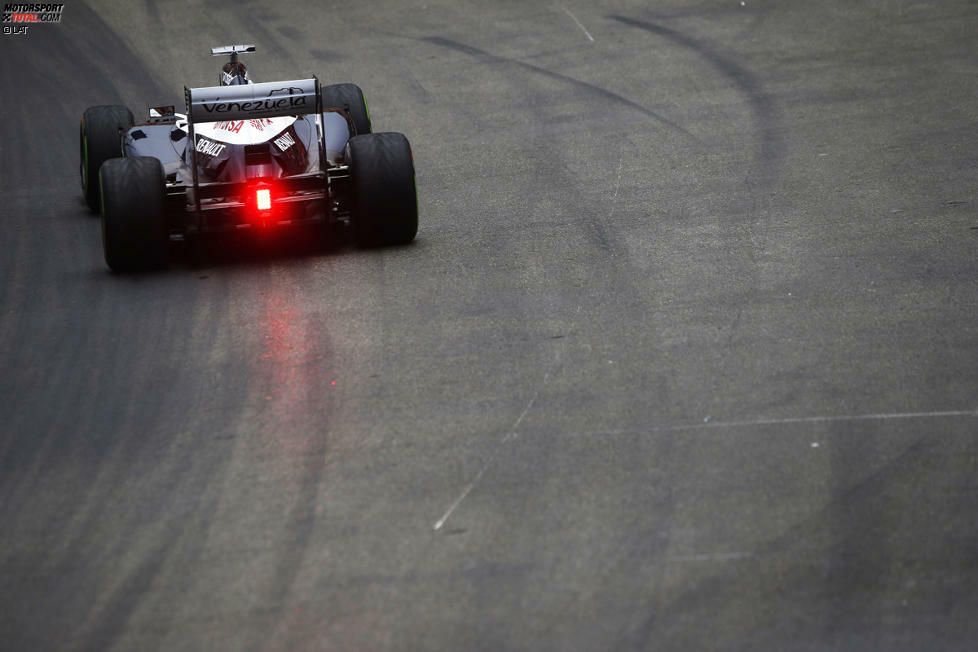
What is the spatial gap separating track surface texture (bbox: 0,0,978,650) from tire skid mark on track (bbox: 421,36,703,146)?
14 cm

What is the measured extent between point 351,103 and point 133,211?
365cm

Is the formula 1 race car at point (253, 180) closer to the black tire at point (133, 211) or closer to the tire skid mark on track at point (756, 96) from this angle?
the black tire at point (133, 211)

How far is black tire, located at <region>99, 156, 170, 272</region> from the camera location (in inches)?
418

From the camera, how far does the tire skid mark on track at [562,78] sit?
50.8 feet

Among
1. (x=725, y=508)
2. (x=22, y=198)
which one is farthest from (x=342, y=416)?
(x=22, y=198)

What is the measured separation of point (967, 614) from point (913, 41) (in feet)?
48.7

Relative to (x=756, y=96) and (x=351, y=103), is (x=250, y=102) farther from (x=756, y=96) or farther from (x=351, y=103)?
(x=756, y=96)

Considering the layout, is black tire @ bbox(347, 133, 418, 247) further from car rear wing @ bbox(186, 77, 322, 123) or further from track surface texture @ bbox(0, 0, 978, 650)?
car rear wing @ bbox(186, 77, 322, 123)

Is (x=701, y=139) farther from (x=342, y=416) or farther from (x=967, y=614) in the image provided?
(x=967, y=614)

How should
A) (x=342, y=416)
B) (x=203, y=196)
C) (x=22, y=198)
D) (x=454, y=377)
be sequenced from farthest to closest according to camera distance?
(x=22, y=198) → (x=203, y=196) → (x=454, y=377) → (x=342, y=416)

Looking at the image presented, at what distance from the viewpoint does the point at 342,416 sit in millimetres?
7766

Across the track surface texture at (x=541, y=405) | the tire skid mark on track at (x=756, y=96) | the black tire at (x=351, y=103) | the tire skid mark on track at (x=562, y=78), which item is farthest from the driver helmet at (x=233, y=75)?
the tire skid mark on track at (x=756, y=96)

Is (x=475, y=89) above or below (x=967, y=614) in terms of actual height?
above

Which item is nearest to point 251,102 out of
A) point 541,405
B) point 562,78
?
point 541,405
